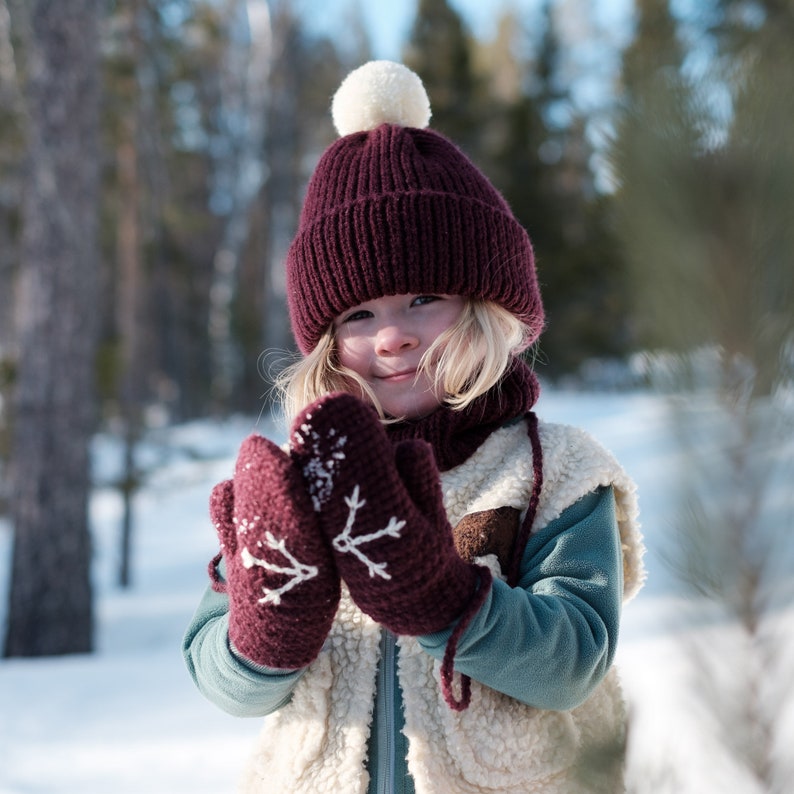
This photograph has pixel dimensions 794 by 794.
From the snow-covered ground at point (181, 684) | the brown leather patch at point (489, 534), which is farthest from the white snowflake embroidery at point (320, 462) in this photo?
the brown leather patch at point (489, 534)

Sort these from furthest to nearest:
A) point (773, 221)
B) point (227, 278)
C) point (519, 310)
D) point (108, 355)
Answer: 1. point (227, 278)
2. point (108, 355)
3. point (519, 310)
4. point (773, 221)

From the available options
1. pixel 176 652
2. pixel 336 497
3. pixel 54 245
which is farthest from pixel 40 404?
pixel 336 497

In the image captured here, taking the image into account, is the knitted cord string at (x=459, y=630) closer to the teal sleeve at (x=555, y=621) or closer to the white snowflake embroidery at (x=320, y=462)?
the teal sleeve at (x=555, y=621)

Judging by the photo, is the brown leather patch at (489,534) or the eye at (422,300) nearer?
the brown leather patch at (489,534)

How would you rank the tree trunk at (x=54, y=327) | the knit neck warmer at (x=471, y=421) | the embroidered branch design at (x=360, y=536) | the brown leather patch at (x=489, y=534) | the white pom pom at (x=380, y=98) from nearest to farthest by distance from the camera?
1. the embroidered branch design at (x=360, y=536)
2. the brown leather patch at (x=489, y=534)
3. the knit neck warmer at (x=471, y=421)
4. the white pom pom at (x=380, y=98)
5. the tree trunk at (x=54, y=327)

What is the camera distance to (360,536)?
39.5 inches

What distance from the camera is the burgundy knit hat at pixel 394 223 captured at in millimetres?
1435

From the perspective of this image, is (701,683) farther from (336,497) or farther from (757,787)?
(336,497)

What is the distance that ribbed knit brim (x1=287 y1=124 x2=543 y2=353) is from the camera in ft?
4.70

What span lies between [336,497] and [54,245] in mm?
4179

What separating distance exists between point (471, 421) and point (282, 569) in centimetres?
52

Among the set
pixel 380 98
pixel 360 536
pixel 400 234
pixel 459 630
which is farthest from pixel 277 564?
pixel 380 98

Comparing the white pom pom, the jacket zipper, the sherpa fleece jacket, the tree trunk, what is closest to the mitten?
the sherpa fleece jacket

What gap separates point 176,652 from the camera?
4.68 metres
